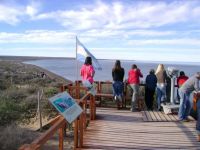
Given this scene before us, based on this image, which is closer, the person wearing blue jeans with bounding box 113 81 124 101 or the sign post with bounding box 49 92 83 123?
the sign post with bounding box 49 92 83 123

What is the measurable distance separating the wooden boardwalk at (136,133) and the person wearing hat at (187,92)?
33 centimetres

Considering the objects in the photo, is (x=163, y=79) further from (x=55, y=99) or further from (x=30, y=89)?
(x=30, y=89)

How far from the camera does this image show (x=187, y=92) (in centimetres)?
1117

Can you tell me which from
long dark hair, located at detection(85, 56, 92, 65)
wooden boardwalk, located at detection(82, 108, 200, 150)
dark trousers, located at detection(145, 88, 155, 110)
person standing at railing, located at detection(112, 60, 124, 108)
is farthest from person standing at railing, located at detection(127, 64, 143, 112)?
long dark hair, located at detection(85, 56, 92, 65)

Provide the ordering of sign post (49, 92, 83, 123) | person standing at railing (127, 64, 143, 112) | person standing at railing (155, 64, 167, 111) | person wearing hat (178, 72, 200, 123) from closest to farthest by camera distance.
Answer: sign post (49, 92, 83, 123), person wearing hat (178, 72, 200, 123), person standing at railing (127, 64, 143, 112), person standing at railing (155, 64, 167, 111)

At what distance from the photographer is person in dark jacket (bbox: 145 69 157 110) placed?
550 inches

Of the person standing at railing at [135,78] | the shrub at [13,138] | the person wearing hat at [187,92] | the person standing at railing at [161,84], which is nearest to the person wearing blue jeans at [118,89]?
the person standing at railing at [135,78]

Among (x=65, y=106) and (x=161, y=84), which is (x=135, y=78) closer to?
(x=161, y=84)

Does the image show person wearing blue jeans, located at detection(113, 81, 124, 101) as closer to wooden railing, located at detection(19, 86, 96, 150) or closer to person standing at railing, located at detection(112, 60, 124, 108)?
person standing at railing, located at detection(112, 60, 124, 108)

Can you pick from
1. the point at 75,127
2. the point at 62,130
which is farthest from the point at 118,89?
the point at 62,130

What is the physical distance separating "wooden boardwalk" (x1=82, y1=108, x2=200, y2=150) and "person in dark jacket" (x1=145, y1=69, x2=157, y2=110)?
4.87 feet

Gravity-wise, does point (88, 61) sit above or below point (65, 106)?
above

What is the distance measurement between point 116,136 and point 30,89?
20998mm

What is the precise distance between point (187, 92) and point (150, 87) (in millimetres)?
3024
